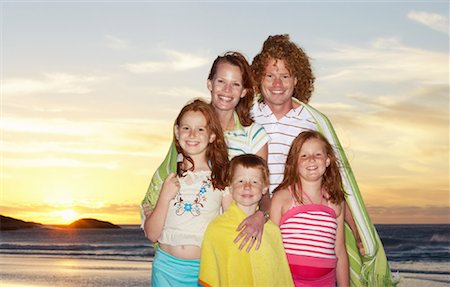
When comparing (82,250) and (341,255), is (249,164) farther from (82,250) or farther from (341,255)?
(82,250)

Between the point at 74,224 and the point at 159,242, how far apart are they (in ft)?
95.5

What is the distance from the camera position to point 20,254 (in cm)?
1889

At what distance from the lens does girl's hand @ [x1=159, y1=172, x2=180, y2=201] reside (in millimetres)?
4316

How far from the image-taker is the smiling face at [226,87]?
482cm

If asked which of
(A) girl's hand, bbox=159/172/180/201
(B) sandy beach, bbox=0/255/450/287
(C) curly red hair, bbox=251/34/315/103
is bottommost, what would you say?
(B) sandy beach, bbox=0/255/450/287

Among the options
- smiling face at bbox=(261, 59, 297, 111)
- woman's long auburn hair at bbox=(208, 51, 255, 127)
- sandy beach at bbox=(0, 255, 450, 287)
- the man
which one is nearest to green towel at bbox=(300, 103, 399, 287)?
the man

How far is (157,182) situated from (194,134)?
494 millimetres

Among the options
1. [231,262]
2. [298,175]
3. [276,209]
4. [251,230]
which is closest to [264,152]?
[298,175]

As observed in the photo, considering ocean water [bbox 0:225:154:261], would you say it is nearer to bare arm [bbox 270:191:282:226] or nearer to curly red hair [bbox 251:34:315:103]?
curly red hair [bbox 251:34:315:103]

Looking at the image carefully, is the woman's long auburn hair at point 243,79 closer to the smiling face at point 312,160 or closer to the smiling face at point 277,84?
the smiling face at point 277,84

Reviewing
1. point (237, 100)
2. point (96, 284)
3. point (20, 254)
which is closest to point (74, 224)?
point (20, 254)

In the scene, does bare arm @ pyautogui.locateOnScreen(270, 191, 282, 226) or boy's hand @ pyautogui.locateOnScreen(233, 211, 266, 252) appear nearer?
boy's hand @ pyautogui.locateOnScreen(233, 211, 266, 252)

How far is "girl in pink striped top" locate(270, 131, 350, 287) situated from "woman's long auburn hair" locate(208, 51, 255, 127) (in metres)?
0.45

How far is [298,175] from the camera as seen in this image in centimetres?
464
